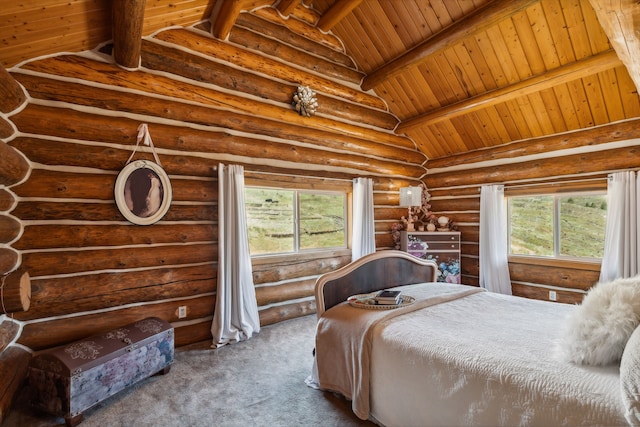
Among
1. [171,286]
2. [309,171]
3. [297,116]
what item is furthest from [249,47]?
[171,286]

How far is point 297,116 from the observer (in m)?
4.46

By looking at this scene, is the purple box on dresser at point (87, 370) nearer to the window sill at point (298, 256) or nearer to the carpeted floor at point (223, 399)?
the carpeted floor at point (223, 399)

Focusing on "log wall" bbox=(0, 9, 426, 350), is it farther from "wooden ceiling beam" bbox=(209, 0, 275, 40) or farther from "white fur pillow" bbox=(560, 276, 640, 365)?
"white fur pillow" bbox=(560, 276, 640, 365)

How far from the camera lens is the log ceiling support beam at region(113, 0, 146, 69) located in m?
2.23

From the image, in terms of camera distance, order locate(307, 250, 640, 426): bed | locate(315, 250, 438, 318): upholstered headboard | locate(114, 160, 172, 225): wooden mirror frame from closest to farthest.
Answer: locate(307, 250, 640, 426): bed < locate(315, 250, 438, 318): upholstered headboard < locate(114, 160, 172, 225): wooden mirror frame

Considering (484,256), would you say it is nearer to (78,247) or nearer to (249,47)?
(249,47)

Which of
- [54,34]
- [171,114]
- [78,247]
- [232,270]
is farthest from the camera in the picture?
[232,270]

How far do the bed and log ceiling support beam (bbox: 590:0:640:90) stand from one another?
1638 mm

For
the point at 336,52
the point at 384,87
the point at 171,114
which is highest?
the point at 336,52

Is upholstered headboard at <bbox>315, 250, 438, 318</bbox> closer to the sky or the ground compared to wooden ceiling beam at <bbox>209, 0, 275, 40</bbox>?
closer to the ground

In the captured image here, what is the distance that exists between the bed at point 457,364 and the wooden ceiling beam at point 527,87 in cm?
275

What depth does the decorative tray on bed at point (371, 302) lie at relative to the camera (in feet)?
8.02

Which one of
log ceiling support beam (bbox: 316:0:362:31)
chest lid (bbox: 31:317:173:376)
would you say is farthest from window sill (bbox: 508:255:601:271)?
chest lid (bbox: 31:317:173:376)

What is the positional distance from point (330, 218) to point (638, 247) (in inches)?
153
